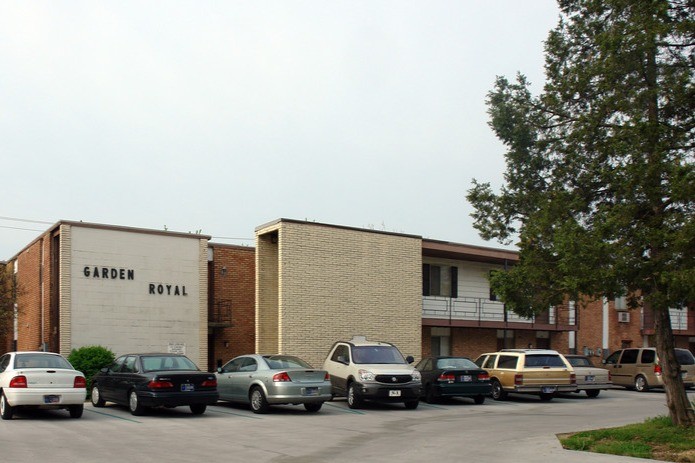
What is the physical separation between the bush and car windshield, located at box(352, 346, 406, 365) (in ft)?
26.6

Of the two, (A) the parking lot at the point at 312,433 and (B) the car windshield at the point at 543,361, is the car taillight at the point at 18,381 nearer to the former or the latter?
(A) the parking lot at the point at 312,433

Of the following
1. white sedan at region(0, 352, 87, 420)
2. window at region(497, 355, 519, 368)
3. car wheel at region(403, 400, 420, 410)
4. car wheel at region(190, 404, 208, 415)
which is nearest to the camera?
white sedan at region(0, 352, 87, 420)

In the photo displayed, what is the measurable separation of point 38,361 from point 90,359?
293 inches

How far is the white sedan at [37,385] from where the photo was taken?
17547mm

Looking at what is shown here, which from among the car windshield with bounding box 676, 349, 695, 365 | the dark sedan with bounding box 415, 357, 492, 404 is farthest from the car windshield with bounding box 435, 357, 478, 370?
the car windshield with bounding box 676, 349, 695, 365

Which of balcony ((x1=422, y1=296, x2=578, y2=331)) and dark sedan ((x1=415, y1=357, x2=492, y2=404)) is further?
balcony ((x1=422, y1=296, x2=578, y2=331))

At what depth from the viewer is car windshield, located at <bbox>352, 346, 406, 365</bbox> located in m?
22.5

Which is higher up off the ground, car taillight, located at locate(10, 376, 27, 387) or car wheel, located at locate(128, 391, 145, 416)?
car taillight, located at locate(10, 376, 27, 387)

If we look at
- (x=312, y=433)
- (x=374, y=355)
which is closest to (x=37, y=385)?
(x=312, y=433)

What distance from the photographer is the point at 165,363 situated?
19.8 m

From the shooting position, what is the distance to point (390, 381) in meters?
21.6

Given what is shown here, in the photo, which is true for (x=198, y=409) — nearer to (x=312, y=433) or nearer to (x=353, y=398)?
(x=353, y=398)

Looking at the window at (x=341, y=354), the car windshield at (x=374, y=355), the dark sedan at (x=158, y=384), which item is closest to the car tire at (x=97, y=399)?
the dark sedan at (x=158, y=384)

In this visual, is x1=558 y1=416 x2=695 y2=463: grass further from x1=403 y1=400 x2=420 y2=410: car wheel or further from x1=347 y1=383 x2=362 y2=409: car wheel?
x1=347 y1=383 x2=362 y2=409: car wheel
